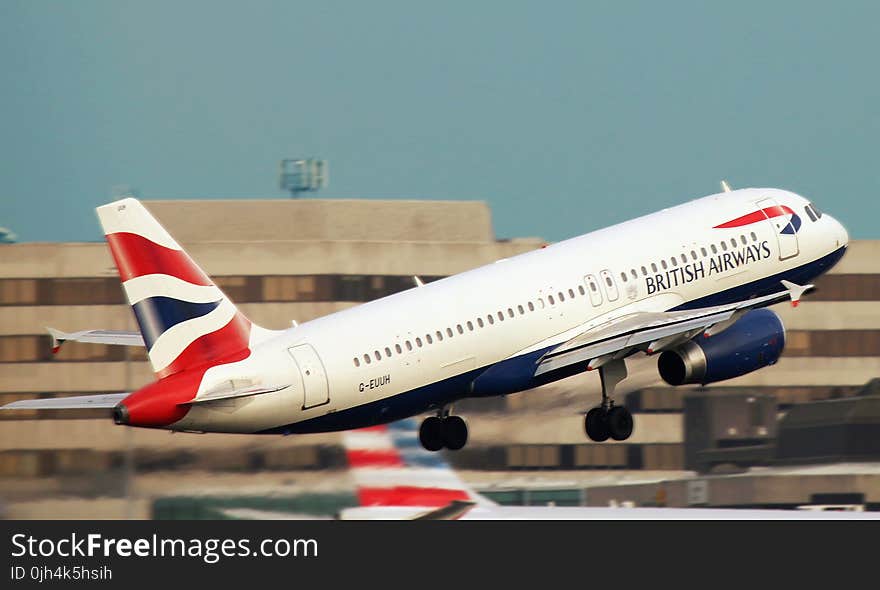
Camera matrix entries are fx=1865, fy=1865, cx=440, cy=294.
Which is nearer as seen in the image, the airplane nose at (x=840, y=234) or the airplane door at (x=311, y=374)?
the airplane door at (x=311, y=374)

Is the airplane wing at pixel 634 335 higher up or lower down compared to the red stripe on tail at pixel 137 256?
lower down

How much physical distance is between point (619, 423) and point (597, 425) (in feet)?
2.44

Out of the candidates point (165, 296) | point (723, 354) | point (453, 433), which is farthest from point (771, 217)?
point (165, 296)

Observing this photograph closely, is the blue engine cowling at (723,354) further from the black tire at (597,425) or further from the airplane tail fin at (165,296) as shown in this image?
the airplane tail fin at (165,296)

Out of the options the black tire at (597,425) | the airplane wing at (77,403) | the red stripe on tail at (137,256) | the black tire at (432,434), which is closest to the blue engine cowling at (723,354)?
the black tire at (597,425)

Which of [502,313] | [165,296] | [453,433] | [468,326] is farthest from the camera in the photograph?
[453,433]

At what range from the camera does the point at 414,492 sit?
6975cm

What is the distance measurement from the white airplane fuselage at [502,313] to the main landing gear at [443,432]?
392cm

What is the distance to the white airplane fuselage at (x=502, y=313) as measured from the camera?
53.3 m

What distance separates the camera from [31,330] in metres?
105

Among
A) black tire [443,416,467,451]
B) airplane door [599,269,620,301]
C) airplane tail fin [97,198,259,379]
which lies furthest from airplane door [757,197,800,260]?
airplane tail fin [97,198,259,379]

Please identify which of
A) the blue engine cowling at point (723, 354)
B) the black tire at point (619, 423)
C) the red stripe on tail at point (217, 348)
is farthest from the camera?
the black tire at point (619, 423)

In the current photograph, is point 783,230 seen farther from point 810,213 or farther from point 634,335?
point 634,335

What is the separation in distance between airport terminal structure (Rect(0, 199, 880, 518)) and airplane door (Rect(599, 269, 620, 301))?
62.4 ft
